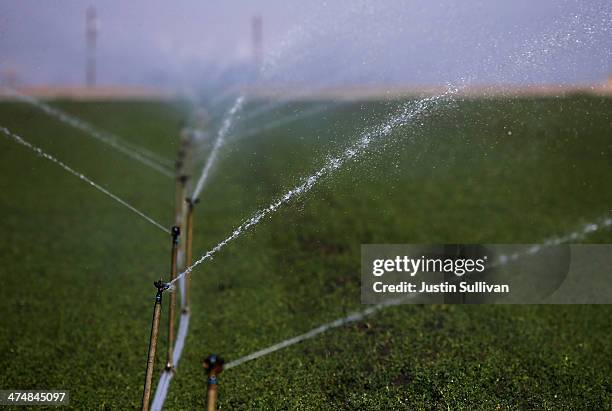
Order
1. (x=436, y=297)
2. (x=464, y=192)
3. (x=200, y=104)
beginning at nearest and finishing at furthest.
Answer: (x=436, y=297)
(x=464, y=192)
(x=200, y=104)

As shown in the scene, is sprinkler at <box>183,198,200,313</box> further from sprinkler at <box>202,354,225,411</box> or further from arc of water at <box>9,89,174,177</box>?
arc of water at <box>9,89,174,177</box>

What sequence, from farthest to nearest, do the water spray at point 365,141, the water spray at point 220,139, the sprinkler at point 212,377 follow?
the water spray at point 220,139, the water spray at point 365,141, the sprinkler at point 212,377

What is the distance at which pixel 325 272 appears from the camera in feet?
28.4

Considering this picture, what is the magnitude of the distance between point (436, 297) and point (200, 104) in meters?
22.6

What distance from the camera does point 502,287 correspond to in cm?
808

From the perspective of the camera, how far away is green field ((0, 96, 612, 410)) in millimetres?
5617

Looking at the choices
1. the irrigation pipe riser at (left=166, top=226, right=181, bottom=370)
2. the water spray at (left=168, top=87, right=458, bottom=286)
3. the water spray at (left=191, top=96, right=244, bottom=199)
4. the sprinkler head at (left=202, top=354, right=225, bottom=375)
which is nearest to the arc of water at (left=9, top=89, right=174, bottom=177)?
the water spray at (left=191, top=96, right=244, bottom=199)

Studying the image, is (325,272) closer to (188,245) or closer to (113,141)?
(188,245)

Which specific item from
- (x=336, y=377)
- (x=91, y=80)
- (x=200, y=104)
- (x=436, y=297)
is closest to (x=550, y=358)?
(x=436, y=297)

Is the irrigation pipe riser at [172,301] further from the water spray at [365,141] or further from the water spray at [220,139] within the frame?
the water spray at [220,139]

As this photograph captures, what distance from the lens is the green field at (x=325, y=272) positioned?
5.62 m

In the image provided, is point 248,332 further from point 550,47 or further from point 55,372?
point 550,47

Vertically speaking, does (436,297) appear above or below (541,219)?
below

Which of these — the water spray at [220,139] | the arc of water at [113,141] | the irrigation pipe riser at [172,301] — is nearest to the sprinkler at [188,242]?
the irrigation pipe riser at [172,301]
